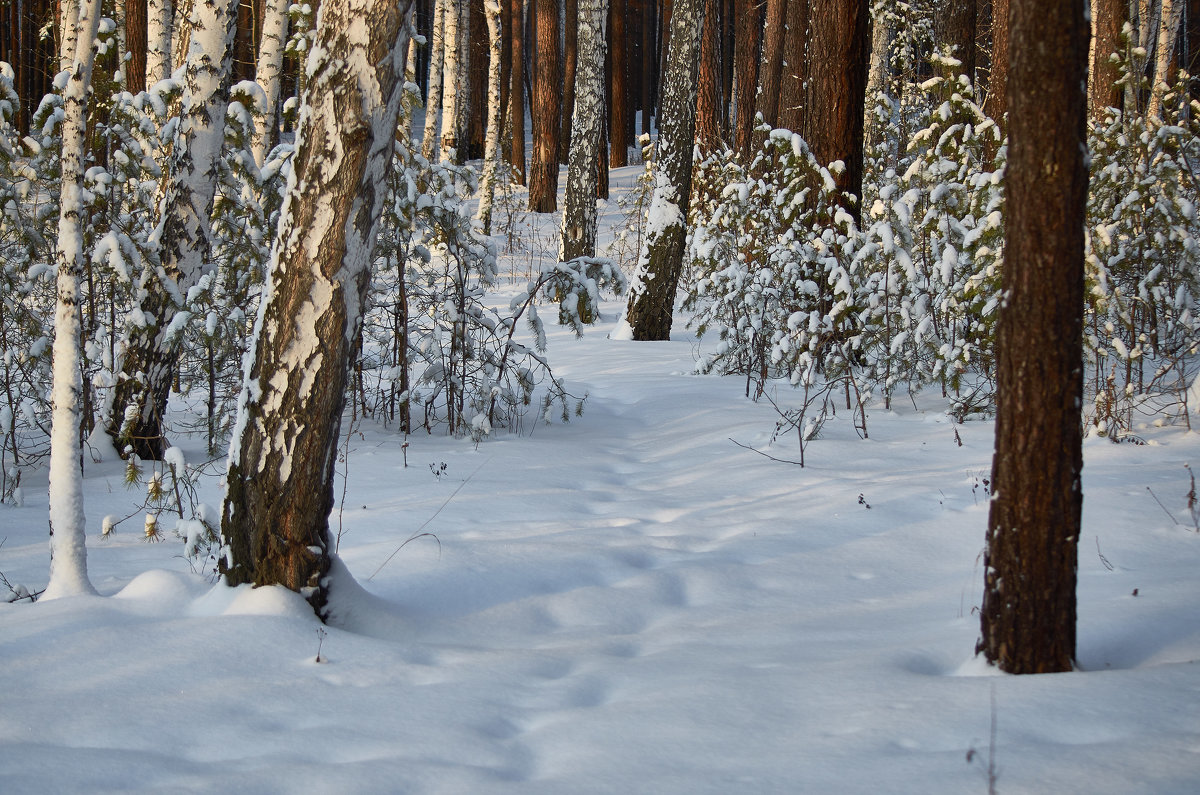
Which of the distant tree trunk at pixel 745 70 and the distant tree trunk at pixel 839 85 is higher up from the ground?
the distant tree trunk at pixel 745 70

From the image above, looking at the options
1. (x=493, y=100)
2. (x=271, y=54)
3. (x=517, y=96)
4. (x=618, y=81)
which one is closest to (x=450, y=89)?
(x=493, y=100)

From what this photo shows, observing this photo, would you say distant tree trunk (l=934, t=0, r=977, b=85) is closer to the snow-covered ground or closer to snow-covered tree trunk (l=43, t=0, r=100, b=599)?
the snow-covered ground

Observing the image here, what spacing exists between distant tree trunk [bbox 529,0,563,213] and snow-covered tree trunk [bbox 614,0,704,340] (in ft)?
26.9

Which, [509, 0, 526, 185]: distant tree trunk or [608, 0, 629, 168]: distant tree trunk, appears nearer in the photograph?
[509, 0, 526, 185]: distant tree trunk

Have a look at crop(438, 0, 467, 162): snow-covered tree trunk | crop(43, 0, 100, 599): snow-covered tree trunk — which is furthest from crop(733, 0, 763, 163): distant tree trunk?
crop(43, 0, 100, 599): snow-covered tree trunk

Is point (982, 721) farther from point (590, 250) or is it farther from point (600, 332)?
point (590, 250)

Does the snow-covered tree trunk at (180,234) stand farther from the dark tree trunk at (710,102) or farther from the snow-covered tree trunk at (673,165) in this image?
the dark tree trunk at (710,102)

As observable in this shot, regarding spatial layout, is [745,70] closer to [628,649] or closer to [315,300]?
[315,300]

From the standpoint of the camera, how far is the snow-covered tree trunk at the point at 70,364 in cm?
291

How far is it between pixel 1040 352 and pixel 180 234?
445cm

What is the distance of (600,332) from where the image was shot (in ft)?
32.2

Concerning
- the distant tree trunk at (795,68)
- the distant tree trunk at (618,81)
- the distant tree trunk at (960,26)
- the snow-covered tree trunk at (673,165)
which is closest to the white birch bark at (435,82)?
the distant tree trunk at (618,81)

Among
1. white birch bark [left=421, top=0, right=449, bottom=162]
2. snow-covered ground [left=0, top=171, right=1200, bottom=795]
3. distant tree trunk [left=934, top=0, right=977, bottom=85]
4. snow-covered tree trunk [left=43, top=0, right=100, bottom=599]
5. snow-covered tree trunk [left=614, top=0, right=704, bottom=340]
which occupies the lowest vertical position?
snow-covered ground [left=0, top=171, right=1200, bottom=795]

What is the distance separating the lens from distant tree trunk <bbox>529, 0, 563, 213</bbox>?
16.0 meters
